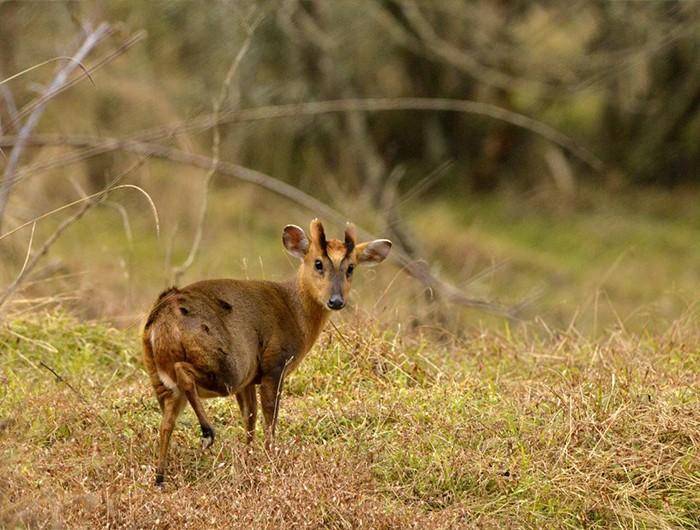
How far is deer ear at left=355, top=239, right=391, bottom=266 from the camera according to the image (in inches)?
261

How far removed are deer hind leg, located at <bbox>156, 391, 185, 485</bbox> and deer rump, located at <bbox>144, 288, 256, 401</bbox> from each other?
1.4 inches

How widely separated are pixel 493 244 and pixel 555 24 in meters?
3.52

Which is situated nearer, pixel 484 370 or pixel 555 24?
pixel 484 370

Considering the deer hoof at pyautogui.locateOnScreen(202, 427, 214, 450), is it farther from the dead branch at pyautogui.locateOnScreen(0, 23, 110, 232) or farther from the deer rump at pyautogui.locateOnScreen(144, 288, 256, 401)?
the dead branch at pyautogui.locateOnScreen(0, 23, 110, 232)

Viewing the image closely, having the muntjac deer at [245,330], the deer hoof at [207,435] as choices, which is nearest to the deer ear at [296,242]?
the muntjac deer at [245,330]

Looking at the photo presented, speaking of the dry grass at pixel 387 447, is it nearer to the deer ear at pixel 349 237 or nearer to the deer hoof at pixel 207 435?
the deer hoof at pixel 207 435

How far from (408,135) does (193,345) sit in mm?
13367

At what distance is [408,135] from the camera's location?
1858cm

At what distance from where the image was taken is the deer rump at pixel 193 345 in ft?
17.8

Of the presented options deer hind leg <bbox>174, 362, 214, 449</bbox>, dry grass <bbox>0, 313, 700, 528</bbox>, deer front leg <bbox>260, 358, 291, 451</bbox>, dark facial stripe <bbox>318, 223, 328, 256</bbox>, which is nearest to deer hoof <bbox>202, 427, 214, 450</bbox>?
deer hind leg <bbox>174, 362, 214, 449</bbox>

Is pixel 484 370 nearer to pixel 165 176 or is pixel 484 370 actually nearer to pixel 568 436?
pixel 568 436

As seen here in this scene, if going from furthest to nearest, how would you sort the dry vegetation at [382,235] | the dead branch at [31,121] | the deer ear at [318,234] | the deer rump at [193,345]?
the deer ear at [318,234] < the dry vegetation at [382,235] < the deer rump at [193,345] < the dead branch at [31,121]

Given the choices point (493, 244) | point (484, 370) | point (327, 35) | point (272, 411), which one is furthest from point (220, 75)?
point (272, 411)

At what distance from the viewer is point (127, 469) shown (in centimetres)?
558
